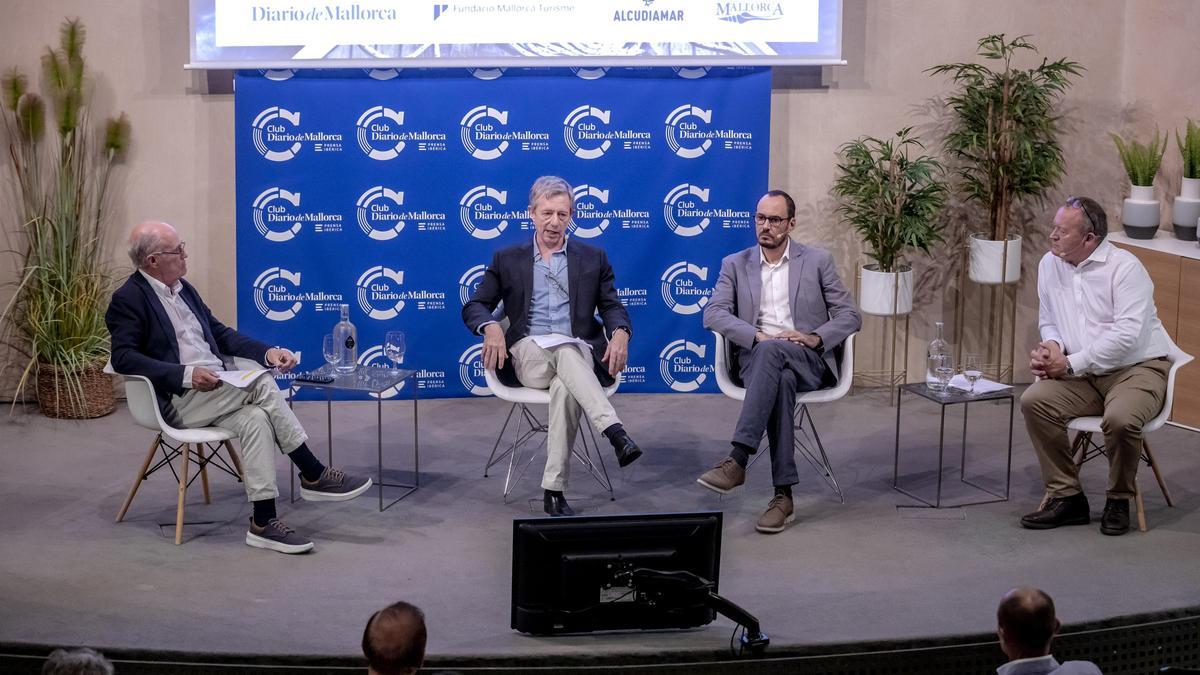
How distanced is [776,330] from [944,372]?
0.73m

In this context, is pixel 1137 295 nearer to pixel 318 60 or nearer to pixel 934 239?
pixel 934 239

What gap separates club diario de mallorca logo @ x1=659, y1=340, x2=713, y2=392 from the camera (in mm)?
7543

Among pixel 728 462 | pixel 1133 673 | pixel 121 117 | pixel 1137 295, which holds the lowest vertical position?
pixel 1133 673

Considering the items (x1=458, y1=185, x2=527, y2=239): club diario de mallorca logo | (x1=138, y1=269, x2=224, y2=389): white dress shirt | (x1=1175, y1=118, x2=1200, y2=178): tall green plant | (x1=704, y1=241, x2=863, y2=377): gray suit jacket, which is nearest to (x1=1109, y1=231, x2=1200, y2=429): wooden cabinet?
(x1=1175, y1=118, x2=1200, y2=178): tall green plant

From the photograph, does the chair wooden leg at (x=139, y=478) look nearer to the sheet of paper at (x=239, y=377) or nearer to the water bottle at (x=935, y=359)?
the sheet of paper at (x=239, y=377)

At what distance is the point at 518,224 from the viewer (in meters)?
7.36

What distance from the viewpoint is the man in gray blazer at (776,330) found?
18.3 feet

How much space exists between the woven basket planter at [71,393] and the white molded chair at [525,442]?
193cm

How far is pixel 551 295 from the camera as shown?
6105mm

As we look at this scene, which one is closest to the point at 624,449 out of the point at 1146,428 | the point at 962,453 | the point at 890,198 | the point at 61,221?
the point at 962,453

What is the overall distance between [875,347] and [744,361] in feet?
6.50

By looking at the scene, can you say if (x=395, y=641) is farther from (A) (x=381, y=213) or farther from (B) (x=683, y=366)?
(B) (x=683, y=366)

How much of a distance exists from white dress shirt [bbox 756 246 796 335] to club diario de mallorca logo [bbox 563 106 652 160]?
1.47 metres

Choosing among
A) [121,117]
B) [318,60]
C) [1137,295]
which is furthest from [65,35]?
[1137,295]
